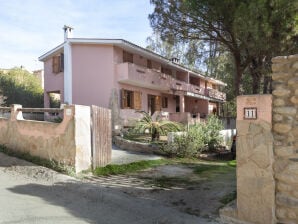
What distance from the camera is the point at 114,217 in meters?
5.66

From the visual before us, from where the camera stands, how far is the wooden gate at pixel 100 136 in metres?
9.70

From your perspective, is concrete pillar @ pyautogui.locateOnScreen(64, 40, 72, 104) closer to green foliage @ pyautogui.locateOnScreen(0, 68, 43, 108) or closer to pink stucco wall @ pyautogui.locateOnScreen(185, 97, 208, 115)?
green foliage @ pyautogui.locateOnScreen(0, 68, 43, 108)

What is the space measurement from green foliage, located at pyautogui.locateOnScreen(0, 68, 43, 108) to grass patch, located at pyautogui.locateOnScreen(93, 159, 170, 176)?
20.0 meters

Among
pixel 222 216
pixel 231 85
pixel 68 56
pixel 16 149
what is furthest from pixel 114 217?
pixel 231 85

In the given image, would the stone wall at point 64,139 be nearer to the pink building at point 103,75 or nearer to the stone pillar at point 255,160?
the stone pillar at point 255,160

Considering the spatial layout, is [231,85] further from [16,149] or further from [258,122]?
[258,122]

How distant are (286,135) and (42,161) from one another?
288 inches

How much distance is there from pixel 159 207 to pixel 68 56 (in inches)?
714

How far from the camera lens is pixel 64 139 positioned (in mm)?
9258

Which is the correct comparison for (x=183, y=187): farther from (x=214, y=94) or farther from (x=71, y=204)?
(x=214, y=94)

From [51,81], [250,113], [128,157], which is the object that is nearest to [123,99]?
[51,81]

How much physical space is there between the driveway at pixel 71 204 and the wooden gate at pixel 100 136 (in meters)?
1.59

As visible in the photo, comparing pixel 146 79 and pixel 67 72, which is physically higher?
pixel 67 72

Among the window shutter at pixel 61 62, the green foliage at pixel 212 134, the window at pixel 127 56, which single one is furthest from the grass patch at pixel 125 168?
the window shutter at pixel 61 62
